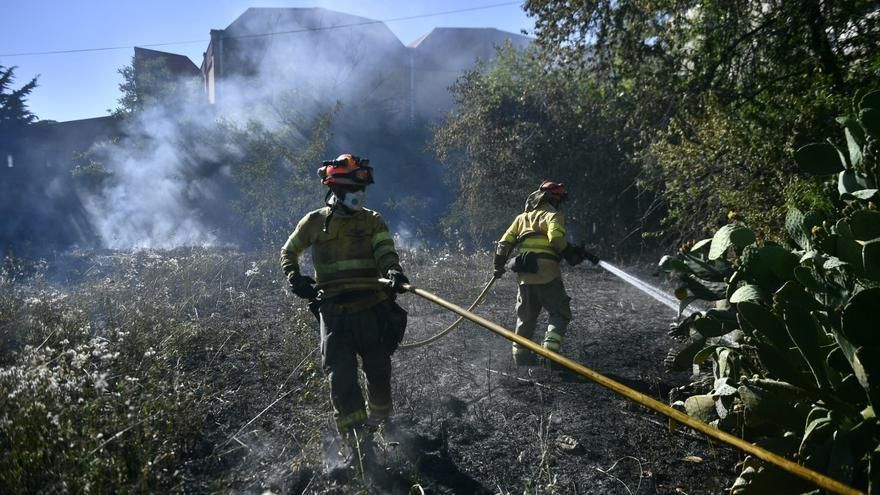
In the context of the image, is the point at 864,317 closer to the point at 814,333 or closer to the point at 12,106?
the point at 814,333

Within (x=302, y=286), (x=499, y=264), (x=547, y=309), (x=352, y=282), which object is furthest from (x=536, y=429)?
(x=499, y=264)

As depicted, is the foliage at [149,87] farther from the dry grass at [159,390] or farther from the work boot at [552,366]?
the work boot at [552,366]

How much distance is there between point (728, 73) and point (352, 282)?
5233mm

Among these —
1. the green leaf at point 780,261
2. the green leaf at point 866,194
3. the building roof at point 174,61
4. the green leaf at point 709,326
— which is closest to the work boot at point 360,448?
the green leaf at point 709,326

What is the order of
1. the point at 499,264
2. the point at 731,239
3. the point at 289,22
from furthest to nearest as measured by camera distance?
the point at 289,22
the point at 499,264
the point at 731,239

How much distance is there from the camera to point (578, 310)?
25.7ft

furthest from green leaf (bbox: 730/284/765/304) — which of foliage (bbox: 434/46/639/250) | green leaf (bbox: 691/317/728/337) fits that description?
foliage (bbox: 434/46/639/250)

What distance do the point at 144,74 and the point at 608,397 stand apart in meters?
27.4

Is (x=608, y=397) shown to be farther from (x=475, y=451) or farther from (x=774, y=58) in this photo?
(x=774, y=58)

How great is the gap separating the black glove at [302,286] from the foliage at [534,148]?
29.4 ft

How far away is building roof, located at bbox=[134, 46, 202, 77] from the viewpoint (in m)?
30.5

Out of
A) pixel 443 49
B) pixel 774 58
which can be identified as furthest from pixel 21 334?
pixel 443 49

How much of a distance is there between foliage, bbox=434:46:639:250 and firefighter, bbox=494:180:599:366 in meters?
6.70

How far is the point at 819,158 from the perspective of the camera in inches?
123
